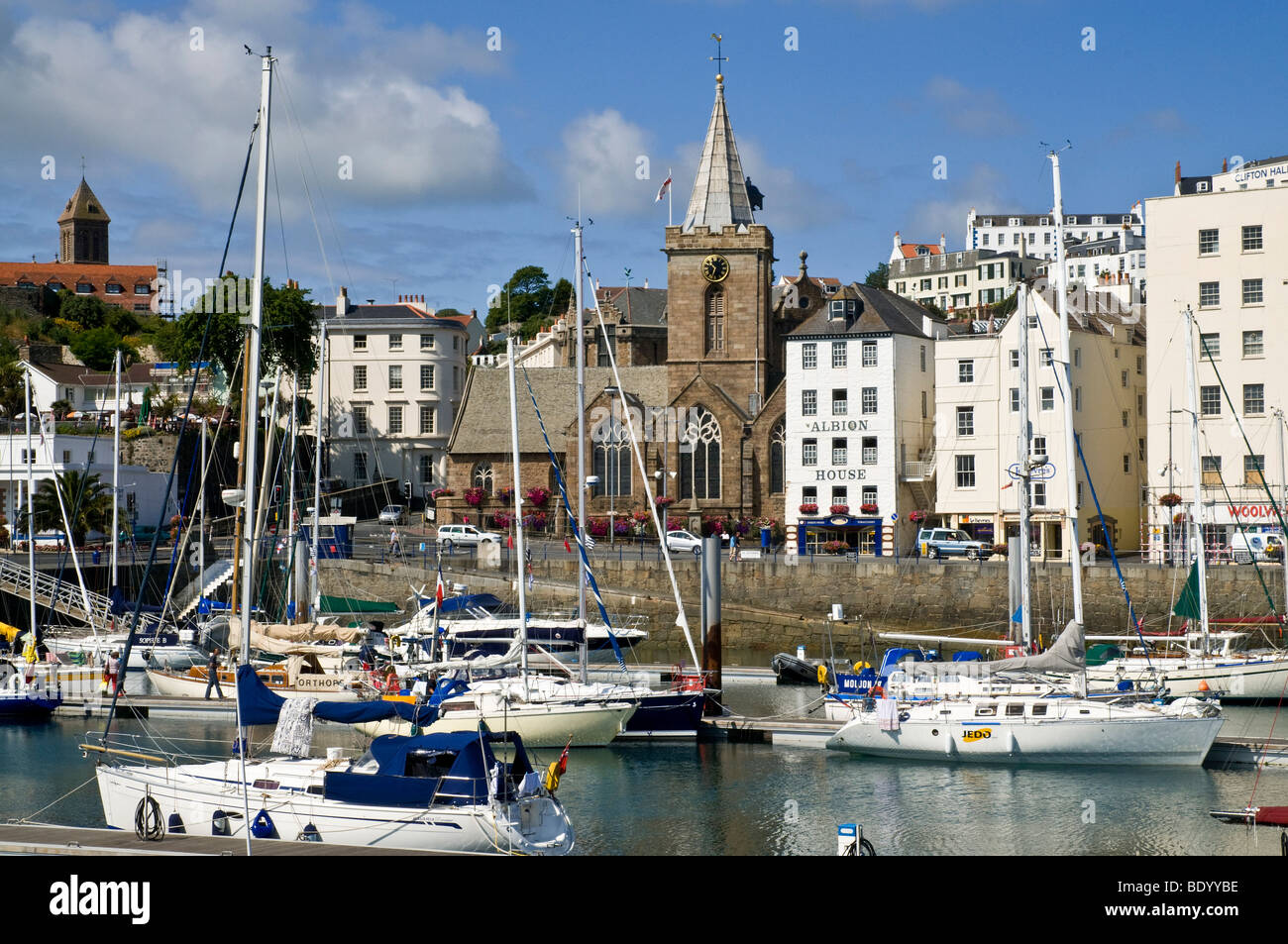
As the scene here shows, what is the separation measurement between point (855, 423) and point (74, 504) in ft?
112

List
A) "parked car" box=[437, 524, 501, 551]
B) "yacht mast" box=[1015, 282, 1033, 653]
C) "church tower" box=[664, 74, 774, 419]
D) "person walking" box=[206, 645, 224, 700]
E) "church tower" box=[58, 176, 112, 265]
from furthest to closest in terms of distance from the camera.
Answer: "church tower" box=[58, 176, 112, 265] < "church tower" box=[664, 74, 774, 419] < "parked car" box=[437, 524, 501, 551] < "person walking" box=[206, 645, 224, 700] < "yacht mast" box=[1015, 282, 1033, 653]

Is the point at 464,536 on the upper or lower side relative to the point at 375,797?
upper

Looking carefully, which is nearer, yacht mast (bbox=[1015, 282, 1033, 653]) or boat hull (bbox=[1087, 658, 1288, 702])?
yacht mast (bbox=[1015, 282, 1033, 653])

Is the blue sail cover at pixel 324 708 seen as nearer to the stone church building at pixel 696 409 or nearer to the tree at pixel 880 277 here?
the stone church building at pixel 696 409

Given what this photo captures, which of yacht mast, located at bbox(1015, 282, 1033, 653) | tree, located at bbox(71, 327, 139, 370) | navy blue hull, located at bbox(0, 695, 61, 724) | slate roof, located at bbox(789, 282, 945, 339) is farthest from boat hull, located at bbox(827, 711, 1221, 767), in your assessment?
tree, located at bbox(71, 327, 139, 370)

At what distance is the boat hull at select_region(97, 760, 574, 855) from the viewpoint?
21438 millimetres

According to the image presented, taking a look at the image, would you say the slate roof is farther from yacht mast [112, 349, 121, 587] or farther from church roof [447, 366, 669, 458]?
yacht mast [112, 349, 121, 587]

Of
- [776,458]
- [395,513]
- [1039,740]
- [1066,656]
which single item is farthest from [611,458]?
[1039,740]

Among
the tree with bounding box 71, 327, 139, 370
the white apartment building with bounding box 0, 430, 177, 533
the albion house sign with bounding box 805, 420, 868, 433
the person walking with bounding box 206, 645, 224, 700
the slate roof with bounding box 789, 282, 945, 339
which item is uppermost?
the tree with bounding box 71, 327, 139, 370

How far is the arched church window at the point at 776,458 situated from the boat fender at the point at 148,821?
51279 mm

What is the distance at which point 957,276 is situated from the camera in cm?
15775

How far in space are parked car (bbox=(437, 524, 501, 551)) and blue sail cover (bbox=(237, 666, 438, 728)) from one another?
114 feet

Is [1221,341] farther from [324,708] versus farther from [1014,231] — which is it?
[1014,231]
